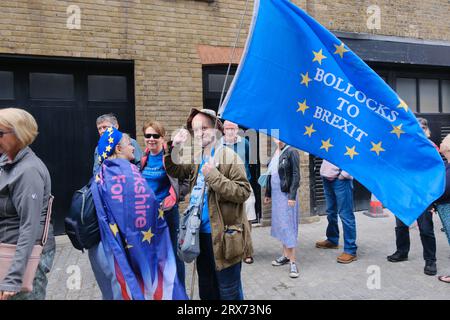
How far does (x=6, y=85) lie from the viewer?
6.05m

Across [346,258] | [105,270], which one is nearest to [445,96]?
[346,258]

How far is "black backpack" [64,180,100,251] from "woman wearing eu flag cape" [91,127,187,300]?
45mm

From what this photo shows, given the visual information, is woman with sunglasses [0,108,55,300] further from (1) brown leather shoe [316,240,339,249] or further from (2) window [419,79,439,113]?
(2) window [419,79,439,113]

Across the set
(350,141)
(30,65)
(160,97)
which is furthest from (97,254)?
(30,65)

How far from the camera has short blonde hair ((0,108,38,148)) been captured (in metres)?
2.50

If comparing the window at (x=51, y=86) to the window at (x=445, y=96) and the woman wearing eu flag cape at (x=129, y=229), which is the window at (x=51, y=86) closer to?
the woman wearing eu flag cape at (x=129, y=229)

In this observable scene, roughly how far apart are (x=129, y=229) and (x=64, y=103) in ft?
14.2

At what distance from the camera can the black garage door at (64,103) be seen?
6.08m

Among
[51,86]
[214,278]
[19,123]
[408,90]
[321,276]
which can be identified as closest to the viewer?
[19,123]

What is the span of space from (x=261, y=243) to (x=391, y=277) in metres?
2.06

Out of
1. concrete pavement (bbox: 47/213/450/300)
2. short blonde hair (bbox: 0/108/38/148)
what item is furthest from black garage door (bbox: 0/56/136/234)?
short blonde hair (bbox: 0/108/38/148)

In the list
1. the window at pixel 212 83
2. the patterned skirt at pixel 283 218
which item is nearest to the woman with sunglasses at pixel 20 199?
the patterned skirt at pixel 283 218

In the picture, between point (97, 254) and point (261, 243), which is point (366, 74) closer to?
point (97, 254)

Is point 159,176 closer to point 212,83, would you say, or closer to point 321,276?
point 321,276
